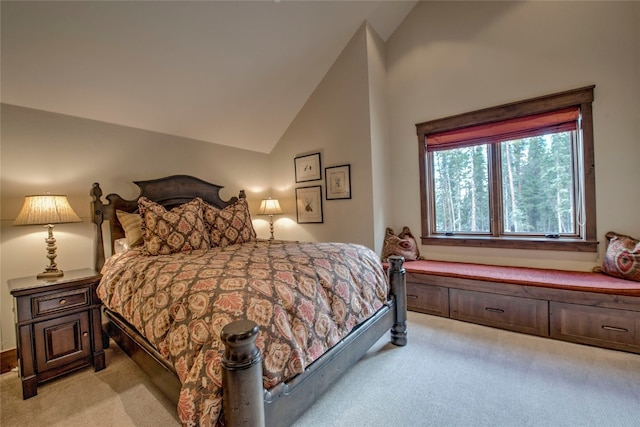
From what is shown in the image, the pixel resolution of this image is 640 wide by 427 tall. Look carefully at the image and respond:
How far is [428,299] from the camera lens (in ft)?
10.1

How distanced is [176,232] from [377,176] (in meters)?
2.35

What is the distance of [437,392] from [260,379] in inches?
51.4

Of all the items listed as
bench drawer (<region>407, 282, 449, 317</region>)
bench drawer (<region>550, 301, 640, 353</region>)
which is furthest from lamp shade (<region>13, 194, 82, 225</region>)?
bench drawer (<region>550, 301, 640, 353</region>)

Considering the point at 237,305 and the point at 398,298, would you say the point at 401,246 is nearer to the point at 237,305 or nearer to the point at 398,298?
the point at 398,298

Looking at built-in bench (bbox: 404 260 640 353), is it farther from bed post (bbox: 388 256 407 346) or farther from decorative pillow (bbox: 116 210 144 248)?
decorative pillow (bbox: 116 210 144 248)

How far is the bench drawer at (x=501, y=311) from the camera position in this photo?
250 centimetres

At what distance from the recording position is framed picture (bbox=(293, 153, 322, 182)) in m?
4.04

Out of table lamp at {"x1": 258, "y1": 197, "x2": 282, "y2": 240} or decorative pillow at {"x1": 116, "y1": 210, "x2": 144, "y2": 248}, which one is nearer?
decorative pillow at {"x1": 116, "y1": 210, "x2": 144, "y2": 248}

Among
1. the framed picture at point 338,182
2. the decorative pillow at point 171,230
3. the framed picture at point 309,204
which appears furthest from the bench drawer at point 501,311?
the decorative pillow at point 171,230

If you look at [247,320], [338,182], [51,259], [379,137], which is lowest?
[247,320]

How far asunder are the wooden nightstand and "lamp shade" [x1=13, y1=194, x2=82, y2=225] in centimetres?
44

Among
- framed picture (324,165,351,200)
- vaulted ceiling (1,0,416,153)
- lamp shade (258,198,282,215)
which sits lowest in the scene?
lamp shade (258,198,282,215)

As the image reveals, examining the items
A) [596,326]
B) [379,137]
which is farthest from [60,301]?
[596,326]

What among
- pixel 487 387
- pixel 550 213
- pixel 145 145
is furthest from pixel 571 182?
pixel 145 145
